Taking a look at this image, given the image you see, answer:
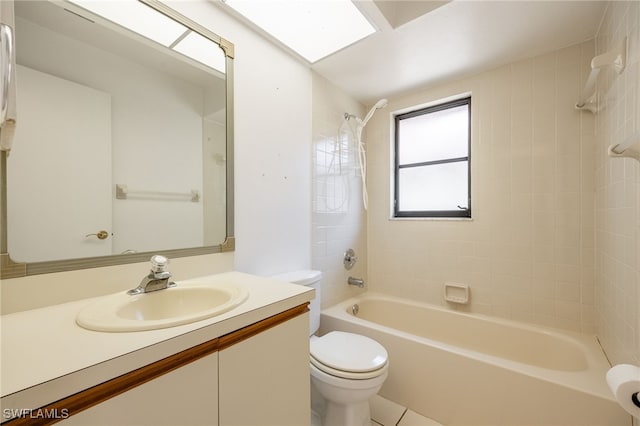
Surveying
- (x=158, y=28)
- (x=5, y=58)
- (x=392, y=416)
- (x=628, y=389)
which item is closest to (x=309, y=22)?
(x=158, y=28)

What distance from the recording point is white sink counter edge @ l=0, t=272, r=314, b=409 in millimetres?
444

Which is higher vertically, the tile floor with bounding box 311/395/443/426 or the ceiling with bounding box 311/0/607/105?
the ceiling with bounding box 311/0/607/105

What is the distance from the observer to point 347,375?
3.85 ft

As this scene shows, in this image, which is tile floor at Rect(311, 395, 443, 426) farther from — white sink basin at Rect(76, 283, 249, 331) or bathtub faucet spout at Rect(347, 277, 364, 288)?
white sink basin at Rect(76, 283, 249, 331)

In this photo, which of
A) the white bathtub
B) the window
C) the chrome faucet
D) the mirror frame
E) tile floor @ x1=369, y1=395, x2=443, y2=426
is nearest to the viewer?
the mirror frame

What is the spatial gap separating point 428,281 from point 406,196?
0.74 metres

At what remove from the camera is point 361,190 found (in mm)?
2387

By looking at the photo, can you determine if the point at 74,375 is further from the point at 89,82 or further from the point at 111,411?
the point at 89,82

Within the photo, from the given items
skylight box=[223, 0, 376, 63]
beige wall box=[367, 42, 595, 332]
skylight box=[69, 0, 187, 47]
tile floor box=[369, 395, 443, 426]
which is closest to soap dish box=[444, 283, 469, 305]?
beige wall box=[367, 42, 595, 332]

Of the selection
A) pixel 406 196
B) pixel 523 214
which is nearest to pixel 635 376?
pixel 523 214

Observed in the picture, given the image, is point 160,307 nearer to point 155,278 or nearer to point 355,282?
point 155,278

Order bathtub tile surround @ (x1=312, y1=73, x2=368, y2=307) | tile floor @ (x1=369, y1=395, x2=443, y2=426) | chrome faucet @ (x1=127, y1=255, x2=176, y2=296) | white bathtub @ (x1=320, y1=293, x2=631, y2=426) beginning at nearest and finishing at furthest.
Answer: chrome faucet @ (x1=127, y1=255, x2=176, y2=296), white bathtub @ (x1=320, y1=293, x2=631, y2=426), tile floor @ (x1=369, y1=395, x2=443, y2=426), bathtub tile surround @ (x1=312, y1=73, x2=368, y2=307)

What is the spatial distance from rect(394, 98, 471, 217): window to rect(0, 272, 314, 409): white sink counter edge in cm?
177

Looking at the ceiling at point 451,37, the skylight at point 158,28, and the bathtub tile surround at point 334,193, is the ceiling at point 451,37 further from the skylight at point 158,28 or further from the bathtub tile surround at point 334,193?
the skylight at point 158,28
